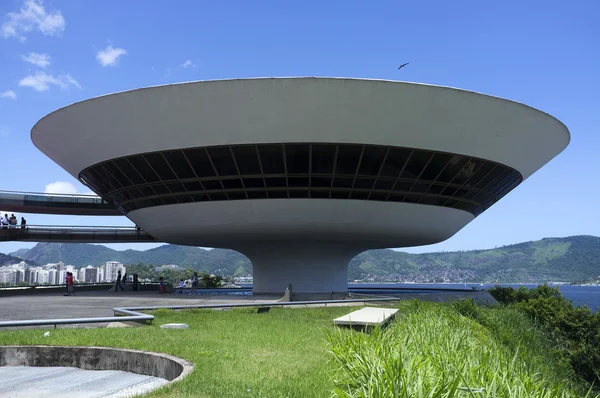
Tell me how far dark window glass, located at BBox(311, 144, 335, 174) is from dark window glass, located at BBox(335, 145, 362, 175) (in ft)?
1.06

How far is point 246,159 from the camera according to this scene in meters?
23.2

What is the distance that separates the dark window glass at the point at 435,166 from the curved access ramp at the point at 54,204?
29.5 meters

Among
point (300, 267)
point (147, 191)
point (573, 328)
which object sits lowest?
point (573, 328)

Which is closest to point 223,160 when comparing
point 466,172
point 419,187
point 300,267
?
point 300,267

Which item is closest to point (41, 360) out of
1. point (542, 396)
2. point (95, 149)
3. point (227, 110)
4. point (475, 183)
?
point (542, 396)

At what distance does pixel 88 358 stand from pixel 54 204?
38936 millimetres

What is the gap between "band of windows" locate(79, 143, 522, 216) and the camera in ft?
75.5

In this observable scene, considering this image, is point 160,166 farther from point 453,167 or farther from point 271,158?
point 453,167

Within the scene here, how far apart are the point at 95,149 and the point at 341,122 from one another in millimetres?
12076

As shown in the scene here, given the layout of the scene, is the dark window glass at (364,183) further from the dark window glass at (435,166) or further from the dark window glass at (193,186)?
the dark window glass at (193,186)

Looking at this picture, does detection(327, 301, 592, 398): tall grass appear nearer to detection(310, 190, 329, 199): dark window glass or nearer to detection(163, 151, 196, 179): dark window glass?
detection(310, 190, 329, 199): dark window glass

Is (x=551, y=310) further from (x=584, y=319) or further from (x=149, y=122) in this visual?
(x=149, y=122)

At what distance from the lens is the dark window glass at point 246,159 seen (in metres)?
22.7

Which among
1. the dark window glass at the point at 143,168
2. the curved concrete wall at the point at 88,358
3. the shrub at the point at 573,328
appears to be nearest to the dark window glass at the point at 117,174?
the dark window glass at the point at 143,168
